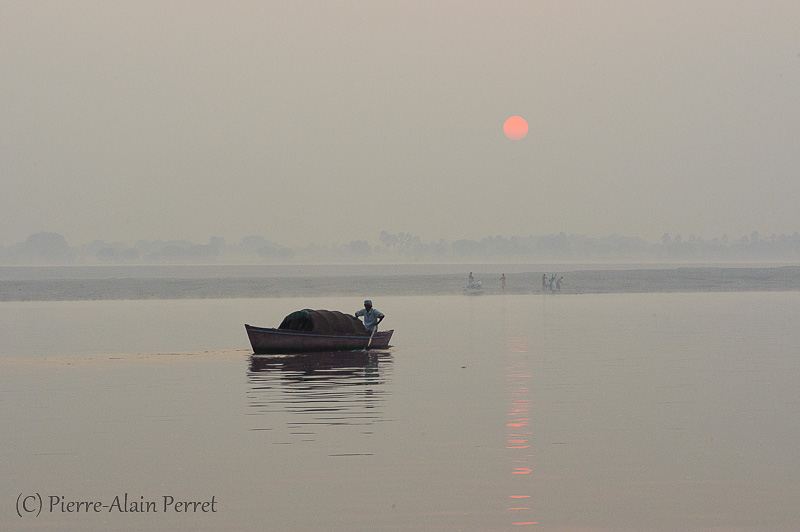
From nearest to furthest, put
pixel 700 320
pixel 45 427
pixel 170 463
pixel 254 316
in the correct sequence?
pixel 170 463 < pixel 45 427 < pixel 700 320 < pixel 254 316

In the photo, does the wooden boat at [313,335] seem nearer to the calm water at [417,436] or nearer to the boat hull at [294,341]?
the boat hull at [294,341]

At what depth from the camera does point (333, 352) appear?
41781 mm

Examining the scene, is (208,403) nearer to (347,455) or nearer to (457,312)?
(347,455)

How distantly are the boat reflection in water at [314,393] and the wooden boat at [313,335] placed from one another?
48cm

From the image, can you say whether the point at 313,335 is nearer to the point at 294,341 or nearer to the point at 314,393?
the point at 294,341

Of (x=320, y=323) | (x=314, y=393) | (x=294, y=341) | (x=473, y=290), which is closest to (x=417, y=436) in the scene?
(x=314, y=393)

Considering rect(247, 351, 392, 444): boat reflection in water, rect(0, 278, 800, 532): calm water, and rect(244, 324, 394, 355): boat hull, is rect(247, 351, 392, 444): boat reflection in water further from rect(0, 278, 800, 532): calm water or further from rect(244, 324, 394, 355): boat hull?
rect(244, 324, 394, 355): boat hull

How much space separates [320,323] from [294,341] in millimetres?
1360

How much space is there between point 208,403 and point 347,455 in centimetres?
871

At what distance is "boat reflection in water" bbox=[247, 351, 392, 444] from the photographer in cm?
2195

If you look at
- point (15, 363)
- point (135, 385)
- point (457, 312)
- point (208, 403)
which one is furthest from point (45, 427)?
point (457, 312)

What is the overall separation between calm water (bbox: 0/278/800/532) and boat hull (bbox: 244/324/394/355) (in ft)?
2.13

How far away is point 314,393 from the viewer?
1089 inches

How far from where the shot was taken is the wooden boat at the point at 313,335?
130 feet
